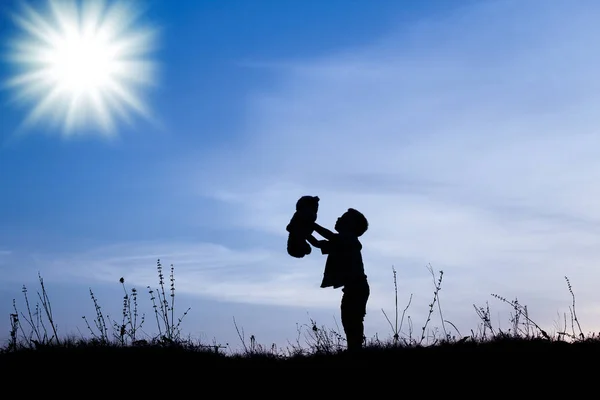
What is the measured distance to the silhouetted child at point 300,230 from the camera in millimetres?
9016

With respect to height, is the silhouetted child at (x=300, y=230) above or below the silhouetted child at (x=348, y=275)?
above

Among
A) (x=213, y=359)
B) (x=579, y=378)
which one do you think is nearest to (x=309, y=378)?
(x=213, y=359)

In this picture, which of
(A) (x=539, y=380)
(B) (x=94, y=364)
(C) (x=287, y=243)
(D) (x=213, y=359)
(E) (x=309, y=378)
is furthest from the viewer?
(C) (x=287, y=243)

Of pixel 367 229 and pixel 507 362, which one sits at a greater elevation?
pixel 367 229

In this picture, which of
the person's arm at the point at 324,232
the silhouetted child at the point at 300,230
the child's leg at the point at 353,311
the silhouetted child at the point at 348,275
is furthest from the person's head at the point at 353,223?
the child's leg at the point at 353,311

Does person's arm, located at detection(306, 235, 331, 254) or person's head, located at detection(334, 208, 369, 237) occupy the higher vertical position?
A: person's head, located at detection(334, 208, 369, 237)

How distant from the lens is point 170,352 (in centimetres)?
792

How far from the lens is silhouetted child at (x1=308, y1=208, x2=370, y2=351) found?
8.67 metres

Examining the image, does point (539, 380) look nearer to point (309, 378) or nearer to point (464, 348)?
point (464, 348)

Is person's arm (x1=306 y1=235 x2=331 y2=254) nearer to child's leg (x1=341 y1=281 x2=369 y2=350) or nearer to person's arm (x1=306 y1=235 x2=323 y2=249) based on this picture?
person's arm (x1=306 y1=235 x2=323 y2=249)

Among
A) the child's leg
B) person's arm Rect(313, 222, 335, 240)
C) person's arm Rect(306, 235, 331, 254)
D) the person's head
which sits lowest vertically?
the child's leg

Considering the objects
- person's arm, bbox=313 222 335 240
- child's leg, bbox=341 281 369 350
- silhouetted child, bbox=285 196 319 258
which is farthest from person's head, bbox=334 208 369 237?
child's leg, bbox=341 281 369 350

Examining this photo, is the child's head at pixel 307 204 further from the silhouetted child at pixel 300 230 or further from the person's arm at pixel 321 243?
the person's arm at pixel 321 243

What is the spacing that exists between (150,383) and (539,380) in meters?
4.01
